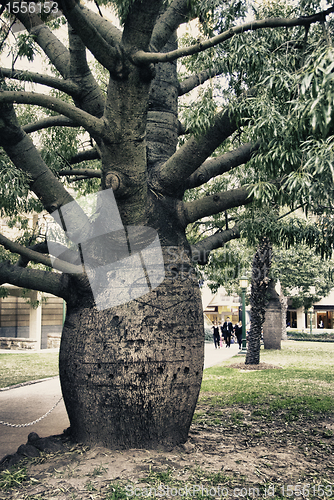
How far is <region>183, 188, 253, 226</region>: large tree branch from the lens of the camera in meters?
5.42

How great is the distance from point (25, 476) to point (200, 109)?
394 centimetres

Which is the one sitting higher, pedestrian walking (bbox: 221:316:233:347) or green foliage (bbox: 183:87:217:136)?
green foliage (bbox: 183:87:217:136)

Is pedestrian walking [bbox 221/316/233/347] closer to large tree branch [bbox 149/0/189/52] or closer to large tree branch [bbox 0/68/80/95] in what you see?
large tree branch [bbox 149/0/189/52]

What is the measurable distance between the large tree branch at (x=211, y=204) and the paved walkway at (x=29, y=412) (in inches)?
143

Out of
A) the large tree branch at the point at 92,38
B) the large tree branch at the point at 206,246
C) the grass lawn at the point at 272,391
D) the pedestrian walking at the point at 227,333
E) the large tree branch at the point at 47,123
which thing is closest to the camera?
the large tree branch at the point at 92,38

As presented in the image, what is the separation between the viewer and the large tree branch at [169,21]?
18.3ft

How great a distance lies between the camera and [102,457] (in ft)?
14.3

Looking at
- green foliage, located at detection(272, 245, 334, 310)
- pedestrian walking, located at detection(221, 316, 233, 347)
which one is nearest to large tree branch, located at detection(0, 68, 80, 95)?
green foliage, located at detection(272, 245, 334, 310)

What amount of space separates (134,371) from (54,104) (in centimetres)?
277

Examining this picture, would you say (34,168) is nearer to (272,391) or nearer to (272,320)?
(272,391)

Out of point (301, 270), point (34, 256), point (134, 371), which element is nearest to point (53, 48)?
point (34, 256)

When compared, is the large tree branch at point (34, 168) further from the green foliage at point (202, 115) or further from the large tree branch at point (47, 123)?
the green foliage at point (202, 115)

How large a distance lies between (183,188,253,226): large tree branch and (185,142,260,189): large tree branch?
273 millimetres

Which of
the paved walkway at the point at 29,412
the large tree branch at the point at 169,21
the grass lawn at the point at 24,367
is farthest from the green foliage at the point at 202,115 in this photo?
the grass lawn at the point at 24,367
